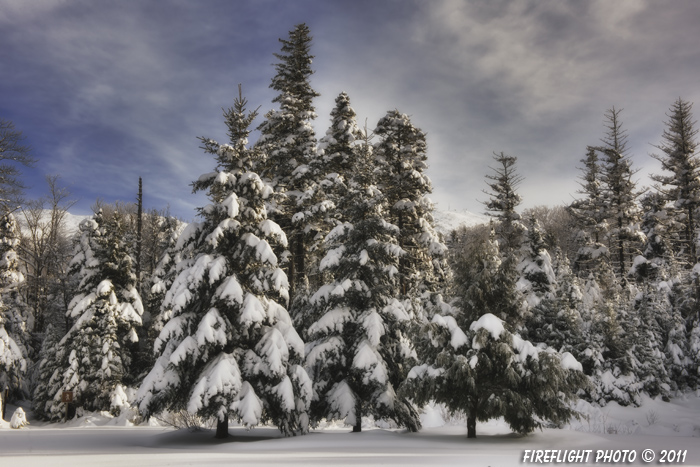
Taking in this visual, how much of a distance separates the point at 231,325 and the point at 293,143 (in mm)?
13529

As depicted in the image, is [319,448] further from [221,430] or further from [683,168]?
[683,168]

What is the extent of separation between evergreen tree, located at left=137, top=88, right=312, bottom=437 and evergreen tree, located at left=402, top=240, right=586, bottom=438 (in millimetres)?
3910

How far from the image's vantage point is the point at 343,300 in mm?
14852

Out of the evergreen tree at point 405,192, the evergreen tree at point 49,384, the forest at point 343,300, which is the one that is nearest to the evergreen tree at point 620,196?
the forest at point 343,300

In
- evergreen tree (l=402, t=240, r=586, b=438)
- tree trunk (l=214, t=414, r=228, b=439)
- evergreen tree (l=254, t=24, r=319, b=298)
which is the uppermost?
evergreen tree (l=254, t=24, r=319, b=298)

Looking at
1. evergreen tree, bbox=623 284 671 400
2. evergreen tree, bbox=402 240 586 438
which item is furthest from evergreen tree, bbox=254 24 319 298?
evergreen tree, bbox=623 284 671 400

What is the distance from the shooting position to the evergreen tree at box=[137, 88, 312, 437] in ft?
37.9

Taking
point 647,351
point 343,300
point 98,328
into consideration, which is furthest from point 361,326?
point 647,351

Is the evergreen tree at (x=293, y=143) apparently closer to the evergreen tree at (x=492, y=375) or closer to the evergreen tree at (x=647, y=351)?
the evergreen tree at (x=492, y=375)

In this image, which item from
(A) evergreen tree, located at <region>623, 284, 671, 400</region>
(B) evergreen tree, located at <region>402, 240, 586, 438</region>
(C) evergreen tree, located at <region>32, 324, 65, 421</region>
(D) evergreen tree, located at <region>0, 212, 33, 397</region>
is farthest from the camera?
(D) evergreen tree, located at <region>0, 212, 33, 397</region>

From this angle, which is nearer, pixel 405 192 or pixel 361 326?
pixel 361 326

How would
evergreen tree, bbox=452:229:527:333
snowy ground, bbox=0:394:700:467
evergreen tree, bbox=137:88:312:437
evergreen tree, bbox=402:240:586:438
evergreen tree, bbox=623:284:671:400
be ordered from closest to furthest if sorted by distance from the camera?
snowy ground, bbox=0:394:700:467 → evergreen tree, bbox=402:240:586:438 → evergreen tree, bbox=137:88:312:437 → evergreen tree, bbox=452:229:527:333 → evergreen tree, bbox=623:284:671:400

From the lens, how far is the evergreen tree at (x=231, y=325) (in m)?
11.5

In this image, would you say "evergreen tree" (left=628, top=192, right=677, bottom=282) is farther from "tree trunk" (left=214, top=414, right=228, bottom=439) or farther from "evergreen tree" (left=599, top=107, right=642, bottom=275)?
"tree trunk" (left=214, top=414, right=228, bottom=439)
